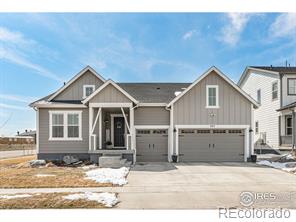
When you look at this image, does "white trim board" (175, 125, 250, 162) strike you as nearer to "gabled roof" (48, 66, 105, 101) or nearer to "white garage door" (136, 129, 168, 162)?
"white garage door" (136, 129, 168, 162)

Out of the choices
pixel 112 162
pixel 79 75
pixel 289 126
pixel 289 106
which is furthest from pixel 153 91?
pixel 289 126

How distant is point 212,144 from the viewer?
16469 mm

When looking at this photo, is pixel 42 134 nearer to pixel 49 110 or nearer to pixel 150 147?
pixel 49 110

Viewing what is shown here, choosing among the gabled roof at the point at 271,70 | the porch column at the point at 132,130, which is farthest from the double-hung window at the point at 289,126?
the porch column at the point at 132,130

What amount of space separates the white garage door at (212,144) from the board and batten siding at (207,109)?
624mm

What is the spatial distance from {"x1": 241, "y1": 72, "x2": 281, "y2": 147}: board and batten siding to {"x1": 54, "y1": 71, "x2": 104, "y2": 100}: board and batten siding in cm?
1213

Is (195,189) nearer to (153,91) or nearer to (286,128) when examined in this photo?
(153,91)

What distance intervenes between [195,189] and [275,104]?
15.3 m

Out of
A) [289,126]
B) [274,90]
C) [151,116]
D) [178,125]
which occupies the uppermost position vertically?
[274,90]

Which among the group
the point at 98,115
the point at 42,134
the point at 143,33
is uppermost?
the point at 143,33

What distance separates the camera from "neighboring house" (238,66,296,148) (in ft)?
65.4

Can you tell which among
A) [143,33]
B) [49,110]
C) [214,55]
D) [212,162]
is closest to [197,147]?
[212,162]

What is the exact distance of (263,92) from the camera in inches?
908
